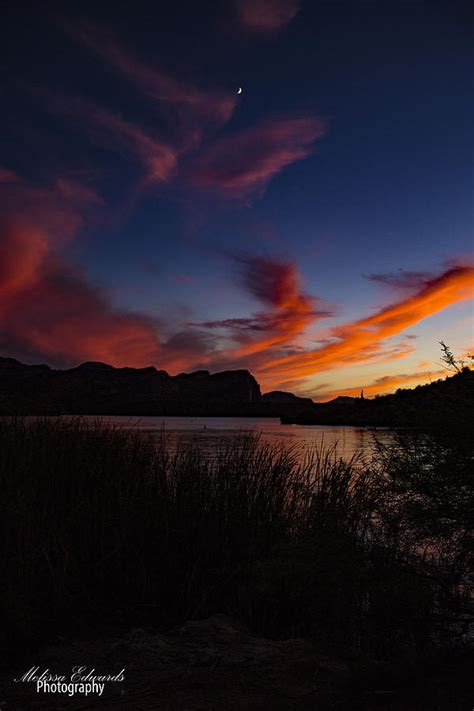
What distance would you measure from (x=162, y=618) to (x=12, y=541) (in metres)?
2.01

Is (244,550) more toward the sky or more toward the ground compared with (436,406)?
more toward the ground

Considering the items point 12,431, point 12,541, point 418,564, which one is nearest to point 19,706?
point 12,541

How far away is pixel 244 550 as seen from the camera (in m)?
7.43

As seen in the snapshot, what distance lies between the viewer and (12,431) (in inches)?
420

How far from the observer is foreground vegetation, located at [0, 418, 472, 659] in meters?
5.57

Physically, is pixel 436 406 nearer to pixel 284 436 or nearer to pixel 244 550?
pixel 244 550

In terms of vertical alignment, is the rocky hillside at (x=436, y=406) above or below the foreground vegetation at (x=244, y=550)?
above

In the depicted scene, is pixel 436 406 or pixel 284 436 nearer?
pixel 436 406

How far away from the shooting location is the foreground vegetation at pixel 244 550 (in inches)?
219

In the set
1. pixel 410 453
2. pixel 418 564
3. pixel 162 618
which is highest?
pixel 410 453

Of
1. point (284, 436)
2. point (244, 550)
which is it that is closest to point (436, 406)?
point (244, 550)

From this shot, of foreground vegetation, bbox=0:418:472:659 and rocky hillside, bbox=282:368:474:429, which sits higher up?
rocky hillside, bbox=282:368:474:429

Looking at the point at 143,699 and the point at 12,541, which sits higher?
the point at 12,541

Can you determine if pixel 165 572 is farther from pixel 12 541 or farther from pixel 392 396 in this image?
pixel 392 396
